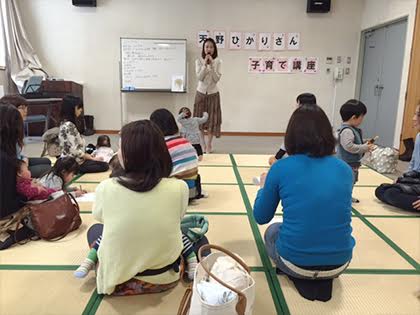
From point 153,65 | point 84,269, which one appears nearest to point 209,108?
point 153,65

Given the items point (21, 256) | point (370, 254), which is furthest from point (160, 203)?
point (370, 254)

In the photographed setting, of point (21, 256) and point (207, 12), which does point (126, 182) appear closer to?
point (21, 256)

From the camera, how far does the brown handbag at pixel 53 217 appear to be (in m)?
2.08

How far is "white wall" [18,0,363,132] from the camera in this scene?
20.9 feet

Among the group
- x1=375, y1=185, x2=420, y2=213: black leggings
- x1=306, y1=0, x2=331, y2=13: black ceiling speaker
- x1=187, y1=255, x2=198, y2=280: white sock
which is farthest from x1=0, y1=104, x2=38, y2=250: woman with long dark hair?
x1=306, y1=0, x2=331, y2=13: black ceiling speaker

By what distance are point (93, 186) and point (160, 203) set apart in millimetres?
1880

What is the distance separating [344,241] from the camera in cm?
160

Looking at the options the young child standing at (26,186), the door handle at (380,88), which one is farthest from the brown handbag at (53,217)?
the door handle at (380,88)

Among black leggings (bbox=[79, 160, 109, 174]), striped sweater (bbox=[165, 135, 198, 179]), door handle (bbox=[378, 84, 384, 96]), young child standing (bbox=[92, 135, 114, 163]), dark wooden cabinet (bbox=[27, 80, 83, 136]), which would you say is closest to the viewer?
striped sweater (bbox=[165, 135, 198, 179])

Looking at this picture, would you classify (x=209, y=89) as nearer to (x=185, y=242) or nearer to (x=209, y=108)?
(x=209, y=108)

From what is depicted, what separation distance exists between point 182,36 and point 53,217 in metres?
4.99

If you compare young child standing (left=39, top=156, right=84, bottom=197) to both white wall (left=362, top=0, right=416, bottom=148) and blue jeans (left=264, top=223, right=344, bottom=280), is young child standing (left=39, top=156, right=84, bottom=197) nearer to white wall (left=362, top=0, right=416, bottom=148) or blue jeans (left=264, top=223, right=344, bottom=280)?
blue jeans (left=264, top=223, right=344, bottom=280)

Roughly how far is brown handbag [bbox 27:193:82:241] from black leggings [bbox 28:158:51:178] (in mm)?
1101

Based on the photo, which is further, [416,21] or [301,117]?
[416,21]
